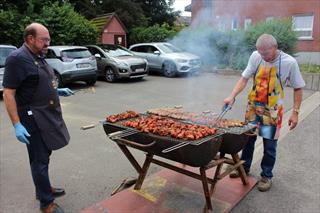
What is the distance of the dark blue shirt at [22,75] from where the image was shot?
2910mm

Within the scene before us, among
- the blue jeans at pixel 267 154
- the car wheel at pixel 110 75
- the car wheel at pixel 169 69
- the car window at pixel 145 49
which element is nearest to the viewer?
the blue jeans at pixel 267 154

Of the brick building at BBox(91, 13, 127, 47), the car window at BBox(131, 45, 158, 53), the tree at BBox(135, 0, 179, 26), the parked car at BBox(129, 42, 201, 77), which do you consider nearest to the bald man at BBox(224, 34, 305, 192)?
the parked car at BBox(129, 42, 201, 77)

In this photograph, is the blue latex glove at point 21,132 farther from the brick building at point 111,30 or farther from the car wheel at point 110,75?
the brick building at point 111,30

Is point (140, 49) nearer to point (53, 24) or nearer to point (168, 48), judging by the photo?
point (168, 48)

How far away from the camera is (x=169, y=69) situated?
13.6 metres

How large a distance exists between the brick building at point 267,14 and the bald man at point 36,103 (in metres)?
8.26

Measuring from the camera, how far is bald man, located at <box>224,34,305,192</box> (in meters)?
3.56

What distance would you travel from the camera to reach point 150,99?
30.4 ft

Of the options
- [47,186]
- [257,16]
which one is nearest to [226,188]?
[47,186]

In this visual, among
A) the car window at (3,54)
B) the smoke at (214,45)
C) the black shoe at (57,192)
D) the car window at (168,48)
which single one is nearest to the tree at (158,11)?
the smoke at (214,45)

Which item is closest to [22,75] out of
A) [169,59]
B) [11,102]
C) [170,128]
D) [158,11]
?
[11,102]

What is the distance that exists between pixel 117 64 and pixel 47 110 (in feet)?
30.1

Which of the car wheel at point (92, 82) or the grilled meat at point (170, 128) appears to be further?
the car wheel at point (92, 82)

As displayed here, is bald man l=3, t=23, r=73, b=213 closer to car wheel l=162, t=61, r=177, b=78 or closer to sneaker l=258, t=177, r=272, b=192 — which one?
sneaker l=258, t=177, r=272, b=192
